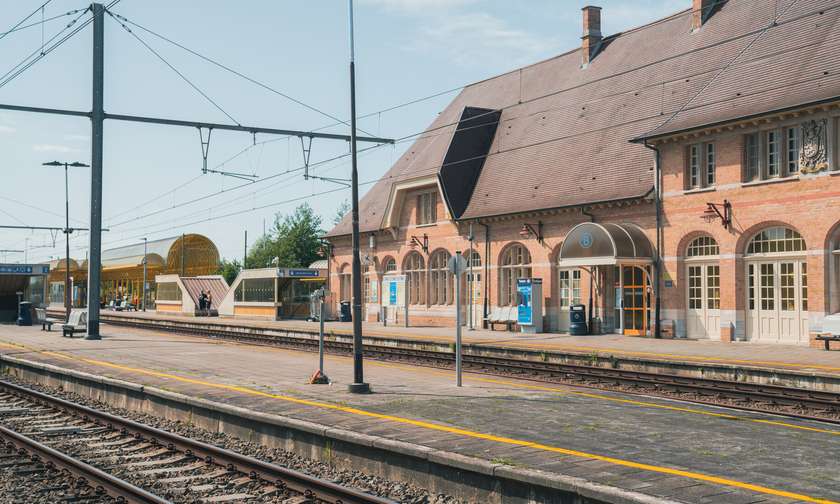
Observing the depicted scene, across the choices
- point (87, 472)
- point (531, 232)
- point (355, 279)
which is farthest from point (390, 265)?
point (87, 472)

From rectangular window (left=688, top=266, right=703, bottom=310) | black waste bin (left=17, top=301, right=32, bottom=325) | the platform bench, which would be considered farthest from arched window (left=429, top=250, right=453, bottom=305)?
black waste bin (left=17, top=301, right=32, bottom=325)

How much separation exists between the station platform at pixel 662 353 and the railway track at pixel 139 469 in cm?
1205

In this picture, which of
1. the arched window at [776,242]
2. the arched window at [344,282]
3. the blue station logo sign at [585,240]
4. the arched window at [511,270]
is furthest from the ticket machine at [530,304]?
the arched window at [344,282]

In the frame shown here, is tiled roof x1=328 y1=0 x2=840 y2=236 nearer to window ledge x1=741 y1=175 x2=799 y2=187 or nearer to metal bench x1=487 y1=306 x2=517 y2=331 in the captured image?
window ledge x1=741 y1=175 x2=799 y2=187

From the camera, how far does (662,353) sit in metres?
21.9

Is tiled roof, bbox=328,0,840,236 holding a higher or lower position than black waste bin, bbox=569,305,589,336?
higher

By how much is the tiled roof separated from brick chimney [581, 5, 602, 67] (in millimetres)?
441

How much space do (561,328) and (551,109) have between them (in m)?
11.0

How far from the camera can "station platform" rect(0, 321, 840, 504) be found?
7695 millimetres

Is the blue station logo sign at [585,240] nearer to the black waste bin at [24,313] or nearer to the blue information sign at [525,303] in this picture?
the blue information sign at [525,303]

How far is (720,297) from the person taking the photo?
25859mm

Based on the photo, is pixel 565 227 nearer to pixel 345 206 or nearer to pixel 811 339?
pixel 811 339

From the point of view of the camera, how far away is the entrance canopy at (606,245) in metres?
27.7

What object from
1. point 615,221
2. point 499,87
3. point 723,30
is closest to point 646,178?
point 615,221
